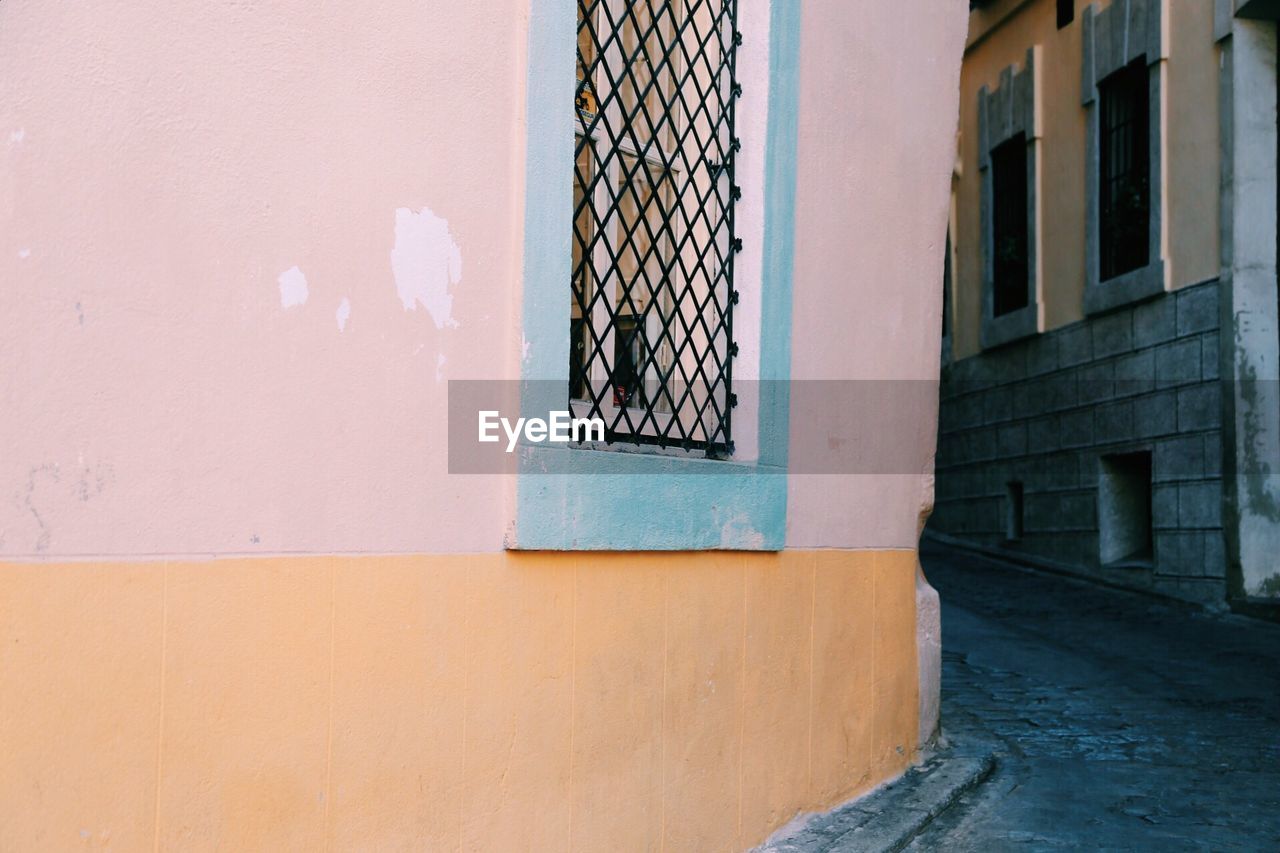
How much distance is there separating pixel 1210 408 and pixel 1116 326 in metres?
1.81

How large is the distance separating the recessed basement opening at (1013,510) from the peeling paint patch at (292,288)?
13.3 m

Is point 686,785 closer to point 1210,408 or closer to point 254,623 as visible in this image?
point 254,623

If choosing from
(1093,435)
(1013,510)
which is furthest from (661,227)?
(1013,510)

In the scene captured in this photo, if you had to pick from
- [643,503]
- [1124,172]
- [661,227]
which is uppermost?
[1124,172]

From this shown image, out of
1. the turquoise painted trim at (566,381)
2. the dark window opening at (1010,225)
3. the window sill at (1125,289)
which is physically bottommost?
the turquoise painted trim at (566,381)

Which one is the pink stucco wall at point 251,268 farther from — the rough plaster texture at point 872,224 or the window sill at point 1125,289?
the window sill at point 1125,289

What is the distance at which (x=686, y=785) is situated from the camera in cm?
461

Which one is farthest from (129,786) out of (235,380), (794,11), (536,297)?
(794,11)

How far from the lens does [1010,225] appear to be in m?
16.0

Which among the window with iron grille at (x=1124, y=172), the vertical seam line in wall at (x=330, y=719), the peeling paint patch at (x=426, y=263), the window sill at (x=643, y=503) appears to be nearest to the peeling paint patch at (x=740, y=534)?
the window sill at (x=643, y=503)

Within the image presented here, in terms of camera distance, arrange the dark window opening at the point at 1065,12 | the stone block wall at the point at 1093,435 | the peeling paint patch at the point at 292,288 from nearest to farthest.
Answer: the peeling paint patch at the point at 292,288
the stone block wall at the point at 1093,435
the dark window opening at the point at 1065,12

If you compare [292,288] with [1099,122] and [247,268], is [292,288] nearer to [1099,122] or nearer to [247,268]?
[247,268]

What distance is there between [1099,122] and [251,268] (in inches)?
479

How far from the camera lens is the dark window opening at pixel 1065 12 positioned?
47.5 feet
